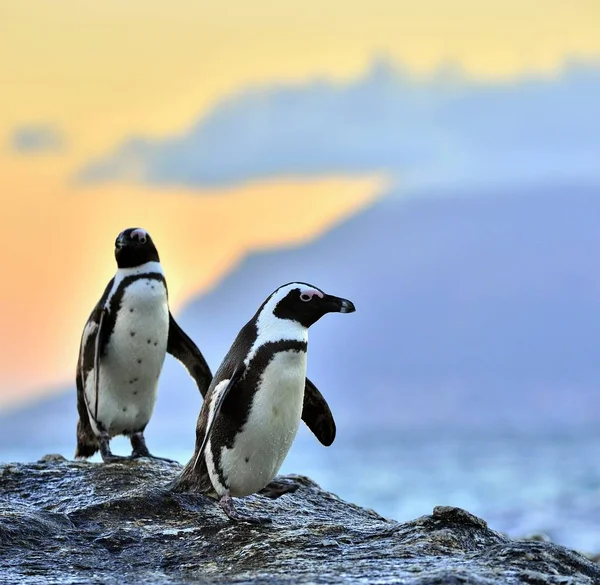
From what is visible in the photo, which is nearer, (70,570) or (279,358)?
(70,570)

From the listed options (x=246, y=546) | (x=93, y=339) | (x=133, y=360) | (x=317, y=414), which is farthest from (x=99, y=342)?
(x=246, y=546)

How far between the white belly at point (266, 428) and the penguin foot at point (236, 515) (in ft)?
0.32

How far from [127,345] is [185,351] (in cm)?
59

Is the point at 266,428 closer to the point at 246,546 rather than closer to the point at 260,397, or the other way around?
the point at 260,397

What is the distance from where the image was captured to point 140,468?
19.9 feet

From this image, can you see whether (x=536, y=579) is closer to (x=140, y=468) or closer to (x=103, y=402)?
(x=140, y=468)

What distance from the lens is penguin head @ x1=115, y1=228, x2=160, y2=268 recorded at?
6.81 meters

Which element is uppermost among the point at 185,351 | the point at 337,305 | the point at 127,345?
the point at 185,351

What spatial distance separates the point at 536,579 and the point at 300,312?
1.68 meters

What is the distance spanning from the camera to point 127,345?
6730 millimetres

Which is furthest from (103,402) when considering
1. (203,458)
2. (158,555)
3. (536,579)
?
(536,579)

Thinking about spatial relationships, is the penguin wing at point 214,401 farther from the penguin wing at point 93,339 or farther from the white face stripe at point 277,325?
the penguin wing at point 93,339

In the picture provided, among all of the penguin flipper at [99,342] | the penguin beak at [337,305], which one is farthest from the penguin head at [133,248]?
the penguin beak at [337,305]

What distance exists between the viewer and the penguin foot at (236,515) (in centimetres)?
459
